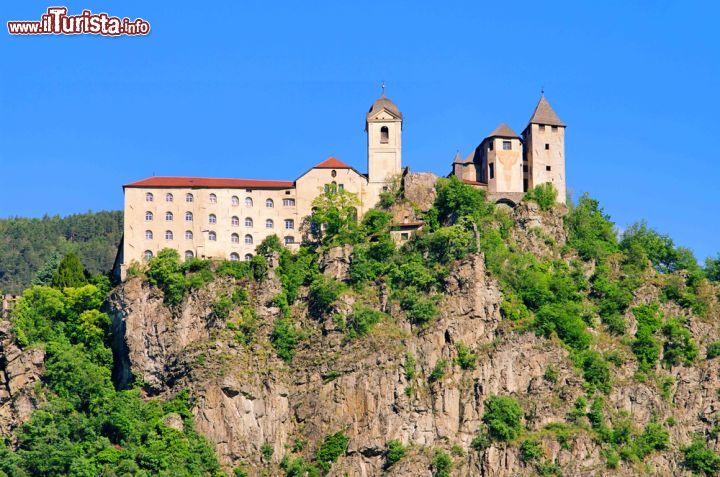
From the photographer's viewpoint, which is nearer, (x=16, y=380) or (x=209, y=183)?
(x=16, y=380)

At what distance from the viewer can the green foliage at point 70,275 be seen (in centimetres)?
10262

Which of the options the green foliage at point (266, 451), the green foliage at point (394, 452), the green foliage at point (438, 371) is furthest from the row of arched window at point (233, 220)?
the green foliage at point (394, 452)

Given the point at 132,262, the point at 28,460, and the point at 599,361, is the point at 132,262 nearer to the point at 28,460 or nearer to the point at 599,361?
the point at 28,460

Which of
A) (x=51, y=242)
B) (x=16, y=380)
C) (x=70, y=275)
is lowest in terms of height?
(x=16, y=380)

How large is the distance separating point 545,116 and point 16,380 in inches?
1766

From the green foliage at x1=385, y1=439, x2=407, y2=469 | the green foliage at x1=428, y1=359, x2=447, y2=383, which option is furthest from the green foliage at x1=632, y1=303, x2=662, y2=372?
the green foliage at x1=385, y1=439, x2=407, y2=469

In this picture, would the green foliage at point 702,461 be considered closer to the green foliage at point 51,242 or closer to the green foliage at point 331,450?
the green foliage at point 331,450

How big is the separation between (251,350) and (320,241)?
39.2 ft

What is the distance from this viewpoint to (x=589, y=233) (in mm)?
103125

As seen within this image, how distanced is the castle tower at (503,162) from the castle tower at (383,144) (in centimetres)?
686

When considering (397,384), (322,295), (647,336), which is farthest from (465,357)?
(647,336)

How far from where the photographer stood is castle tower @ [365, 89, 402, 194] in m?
106

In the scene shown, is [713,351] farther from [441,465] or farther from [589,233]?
[441,465]

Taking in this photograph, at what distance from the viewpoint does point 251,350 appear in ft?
309
